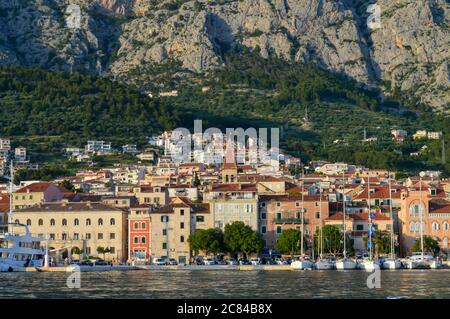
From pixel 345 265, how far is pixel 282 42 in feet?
356

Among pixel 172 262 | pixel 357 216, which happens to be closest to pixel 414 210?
pixel 357 216

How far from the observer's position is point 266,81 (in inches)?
7254

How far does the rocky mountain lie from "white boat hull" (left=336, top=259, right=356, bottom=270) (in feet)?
Answer: 333

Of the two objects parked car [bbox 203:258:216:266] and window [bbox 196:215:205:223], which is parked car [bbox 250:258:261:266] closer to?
parked car [bbox 203:258:216:266]

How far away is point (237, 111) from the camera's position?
572 feet

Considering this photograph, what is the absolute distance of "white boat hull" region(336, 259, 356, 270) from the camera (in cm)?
7994

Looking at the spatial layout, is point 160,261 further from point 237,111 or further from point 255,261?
point 237,111

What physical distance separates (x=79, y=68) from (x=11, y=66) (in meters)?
16.2

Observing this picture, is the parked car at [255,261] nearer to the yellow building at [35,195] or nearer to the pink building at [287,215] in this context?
the pink building at [287,215]

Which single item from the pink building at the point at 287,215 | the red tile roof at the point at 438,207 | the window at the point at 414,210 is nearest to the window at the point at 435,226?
the red tile roof at the point at 438,207

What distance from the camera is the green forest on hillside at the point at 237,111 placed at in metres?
155

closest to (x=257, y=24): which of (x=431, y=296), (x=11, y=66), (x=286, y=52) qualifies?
(x=286, y=52)
